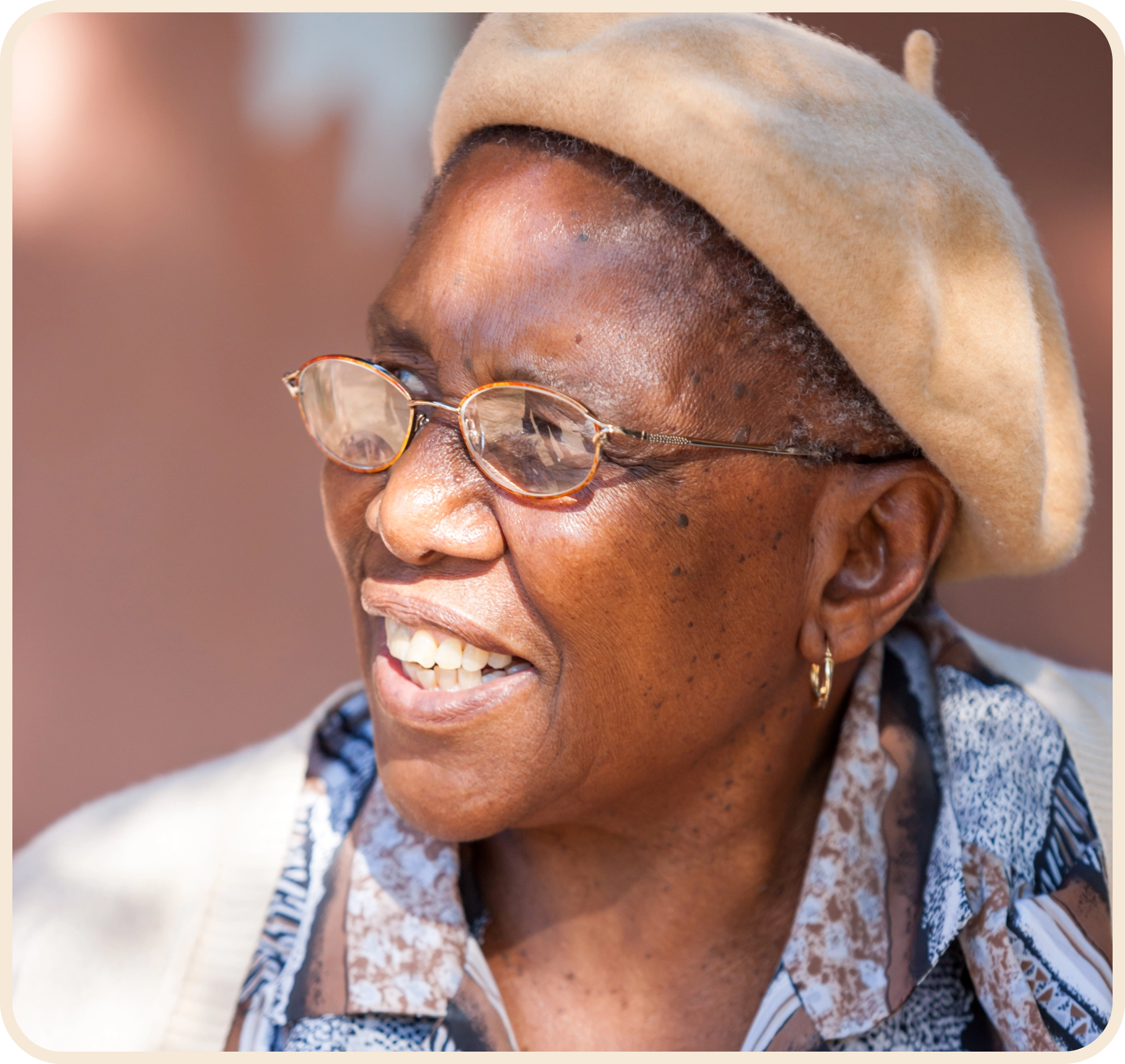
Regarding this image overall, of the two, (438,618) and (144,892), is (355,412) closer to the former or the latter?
(438,618)

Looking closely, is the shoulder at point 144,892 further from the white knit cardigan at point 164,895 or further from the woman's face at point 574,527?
the woman's face at point 574,527

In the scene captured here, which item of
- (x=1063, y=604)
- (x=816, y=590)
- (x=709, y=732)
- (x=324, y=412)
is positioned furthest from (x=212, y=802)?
(x=1063, y=604)

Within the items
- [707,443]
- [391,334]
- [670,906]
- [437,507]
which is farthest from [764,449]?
[670,906]

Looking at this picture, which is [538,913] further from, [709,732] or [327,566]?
[327,566]

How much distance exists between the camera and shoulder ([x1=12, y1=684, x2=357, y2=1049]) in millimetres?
1936

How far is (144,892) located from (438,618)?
93cm

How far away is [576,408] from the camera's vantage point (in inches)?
64.8

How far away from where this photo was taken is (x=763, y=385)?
1.75 metres

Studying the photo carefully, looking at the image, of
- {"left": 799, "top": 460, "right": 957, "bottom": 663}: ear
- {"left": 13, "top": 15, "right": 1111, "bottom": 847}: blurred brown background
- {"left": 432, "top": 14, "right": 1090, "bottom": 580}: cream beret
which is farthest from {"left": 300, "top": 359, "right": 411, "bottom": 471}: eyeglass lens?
{"left": 13, "top": 15, "right": 1111, "bottom": 847}: blurred brown background

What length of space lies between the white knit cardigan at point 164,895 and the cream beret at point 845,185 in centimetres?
90

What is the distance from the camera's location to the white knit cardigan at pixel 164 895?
193cm

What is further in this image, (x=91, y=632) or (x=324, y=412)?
(x=91, y=632)

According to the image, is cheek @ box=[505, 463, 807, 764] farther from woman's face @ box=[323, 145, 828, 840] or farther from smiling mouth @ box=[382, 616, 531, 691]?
smiling mouth @ box=[382, 616, 531, 691]

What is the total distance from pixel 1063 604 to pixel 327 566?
239cm
